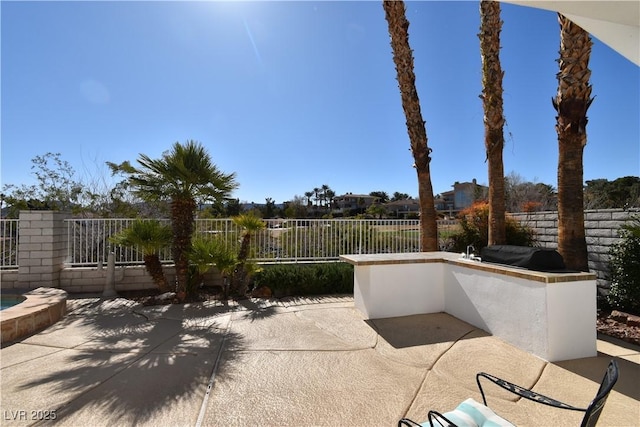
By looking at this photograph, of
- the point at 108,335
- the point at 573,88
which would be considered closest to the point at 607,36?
the point at 573,88

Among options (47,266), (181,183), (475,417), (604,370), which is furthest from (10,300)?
(604,370)

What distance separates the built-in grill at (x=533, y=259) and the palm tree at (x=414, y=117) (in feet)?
11.7

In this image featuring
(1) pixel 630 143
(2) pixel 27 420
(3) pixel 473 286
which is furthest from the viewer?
(1) pixel 630 143

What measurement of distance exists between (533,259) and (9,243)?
10641mm

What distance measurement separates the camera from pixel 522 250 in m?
4.11

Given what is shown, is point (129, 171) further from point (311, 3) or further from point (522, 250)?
point (522, 250)

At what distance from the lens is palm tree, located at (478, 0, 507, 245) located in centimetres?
682

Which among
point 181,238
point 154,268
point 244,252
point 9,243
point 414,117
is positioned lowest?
point 154,268

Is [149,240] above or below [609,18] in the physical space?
below

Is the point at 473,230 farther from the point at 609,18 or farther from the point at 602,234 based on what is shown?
the point at 609,18

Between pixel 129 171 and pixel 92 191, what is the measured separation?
880 cm

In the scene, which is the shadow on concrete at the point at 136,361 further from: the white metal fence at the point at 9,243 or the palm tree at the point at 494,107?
the palm tree at the point at 494,107

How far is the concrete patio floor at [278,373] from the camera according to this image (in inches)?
98.7

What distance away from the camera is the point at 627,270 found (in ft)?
16.0
